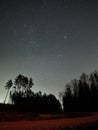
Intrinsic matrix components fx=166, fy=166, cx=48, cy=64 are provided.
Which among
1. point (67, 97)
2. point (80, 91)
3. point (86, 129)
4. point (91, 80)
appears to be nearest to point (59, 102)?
point (67, 97)

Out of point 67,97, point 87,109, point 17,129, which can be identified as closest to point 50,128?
point 17,129

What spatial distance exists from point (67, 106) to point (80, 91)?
9701 millimetres

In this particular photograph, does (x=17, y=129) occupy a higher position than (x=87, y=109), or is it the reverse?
(x=87, y=109)

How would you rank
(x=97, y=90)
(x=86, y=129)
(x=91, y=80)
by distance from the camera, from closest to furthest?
(x=86, y=129), (x=97, y=90), (x=91, y=80)

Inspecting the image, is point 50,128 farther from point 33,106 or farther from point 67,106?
point 67,106

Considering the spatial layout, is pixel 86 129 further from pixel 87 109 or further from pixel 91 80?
pixel 91 80

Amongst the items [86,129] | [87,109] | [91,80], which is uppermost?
[91,80]

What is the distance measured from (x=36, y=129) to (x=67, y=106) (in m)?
64.0

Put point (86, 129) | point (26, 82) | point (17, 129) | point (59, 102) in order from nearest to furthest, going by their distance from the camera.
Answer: point (17, 129) → point (86, 129) → point (26, 82) → point (59, 102)

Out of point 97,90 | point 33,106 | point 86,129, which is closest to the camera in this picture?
point 86,129

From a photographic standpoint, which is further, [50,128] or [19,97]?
[19,97]

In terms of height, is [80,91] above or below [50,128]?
above

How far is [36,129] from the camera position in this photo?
12867mm

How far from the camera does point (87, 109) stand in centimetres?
6316
